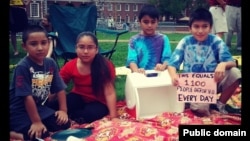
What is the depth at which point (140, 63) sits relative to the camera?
282 centimetres

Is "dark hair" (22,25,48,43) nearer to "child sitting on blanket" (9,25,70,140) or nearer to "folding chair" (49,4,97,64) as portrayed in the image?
"child sitting on blanket" (9,25,70,140)

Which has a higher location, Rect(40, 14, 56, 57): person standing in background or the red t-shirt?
Rect(40, 14, 56, 57): person standing in background

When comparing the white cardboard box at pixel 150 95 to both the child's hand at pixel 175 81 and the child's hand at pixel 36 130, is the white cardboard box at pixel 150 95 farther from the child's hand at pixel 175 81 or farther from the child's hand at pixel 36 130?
the child's hand at pixel 36 130

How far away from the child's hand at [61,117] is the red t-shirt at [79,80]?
0.19 m

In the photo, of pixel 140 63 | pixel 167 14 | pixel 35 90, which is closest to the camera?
pixel 35 90

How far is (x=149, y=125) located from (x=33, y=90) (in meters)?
0.74

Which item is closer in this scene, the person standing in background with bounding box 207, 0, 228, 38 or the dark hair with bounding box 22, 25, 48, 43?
the dark hair with bounding box 22, 25, 48, 43

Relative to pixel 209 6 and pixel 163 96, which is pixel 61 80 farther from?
pixel 209 6

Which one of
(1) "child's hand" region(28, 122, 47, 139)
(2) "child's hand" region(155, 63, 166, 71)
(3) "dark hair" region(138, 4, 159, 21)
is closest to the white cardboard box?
(2) "child's hand" region(155, 63, 166, 71)

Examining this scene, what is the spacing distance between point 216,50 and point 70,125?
3.47 ft

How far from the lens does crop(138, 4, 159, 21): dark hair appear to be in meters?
2.62

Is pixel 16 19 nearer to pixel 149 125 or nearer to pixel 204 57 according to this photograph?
pixel 149 125

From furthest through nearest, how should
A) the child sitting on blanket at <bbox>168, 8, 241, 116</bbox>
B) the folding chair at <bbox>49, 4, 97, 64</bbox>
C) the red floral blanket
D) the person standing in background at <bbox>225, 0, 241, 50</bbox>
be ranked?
1. the folding chair at <bbox>49, 4, 97, 64</bbox>
2. the child sitting on blanket at <bbox>168, 8, 241, 116</bbox>
3. the person standing in background at <bbox>225, 0, 241, 50</bbox>
4. the red floral blanket

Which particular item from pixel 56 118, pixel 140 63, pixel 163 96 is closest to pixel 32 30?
pixel 56 118
